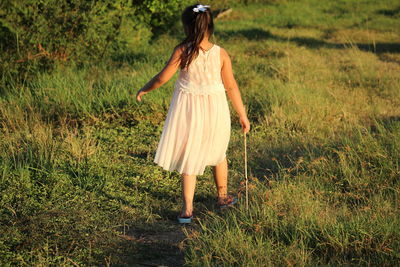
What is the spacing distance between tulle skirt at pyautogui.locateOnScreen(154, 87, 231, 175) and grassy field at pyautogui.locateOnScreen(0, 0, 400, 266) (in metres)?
0.45

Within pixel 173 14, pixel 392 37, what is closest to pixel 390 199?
pixel 173 14

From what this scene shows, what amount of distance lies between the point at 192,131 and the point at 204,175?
4.17 ft

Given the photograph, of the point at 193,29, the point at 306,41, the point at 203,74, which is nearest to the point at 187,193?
the point at 203,74

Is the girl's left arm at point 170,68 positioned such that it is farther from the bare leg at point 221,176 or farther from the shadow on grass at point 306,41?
the shadow on grass at point 306,41

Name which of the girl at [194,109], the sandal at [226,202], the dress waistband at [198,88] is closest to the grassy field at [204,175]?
the sandal at [226,202]

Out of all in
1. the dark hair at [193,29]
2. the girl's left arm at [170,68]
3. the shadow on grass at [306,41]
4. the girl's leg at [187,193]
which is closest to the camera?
the dark hair at [193,29]

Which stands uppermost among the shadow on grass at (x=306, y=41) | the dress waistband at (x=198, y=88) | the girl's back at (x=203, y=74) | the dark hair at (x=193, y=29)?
the dark hair at (x=193, y=29)

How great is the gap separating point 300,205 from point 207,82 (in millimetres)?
1154

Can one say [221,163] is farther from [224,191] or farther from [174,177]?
[174,177]

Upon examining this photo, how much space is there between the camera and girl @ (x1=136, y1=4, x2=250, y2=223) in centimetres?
434

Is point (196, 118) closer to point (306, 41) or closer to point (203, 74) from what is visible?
point (203, 74)

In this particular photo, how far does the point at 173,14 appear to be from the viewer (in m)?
12.9

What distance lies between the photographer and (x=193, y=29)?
426 cm

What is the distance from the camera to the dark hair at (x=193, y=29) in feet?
13.8
